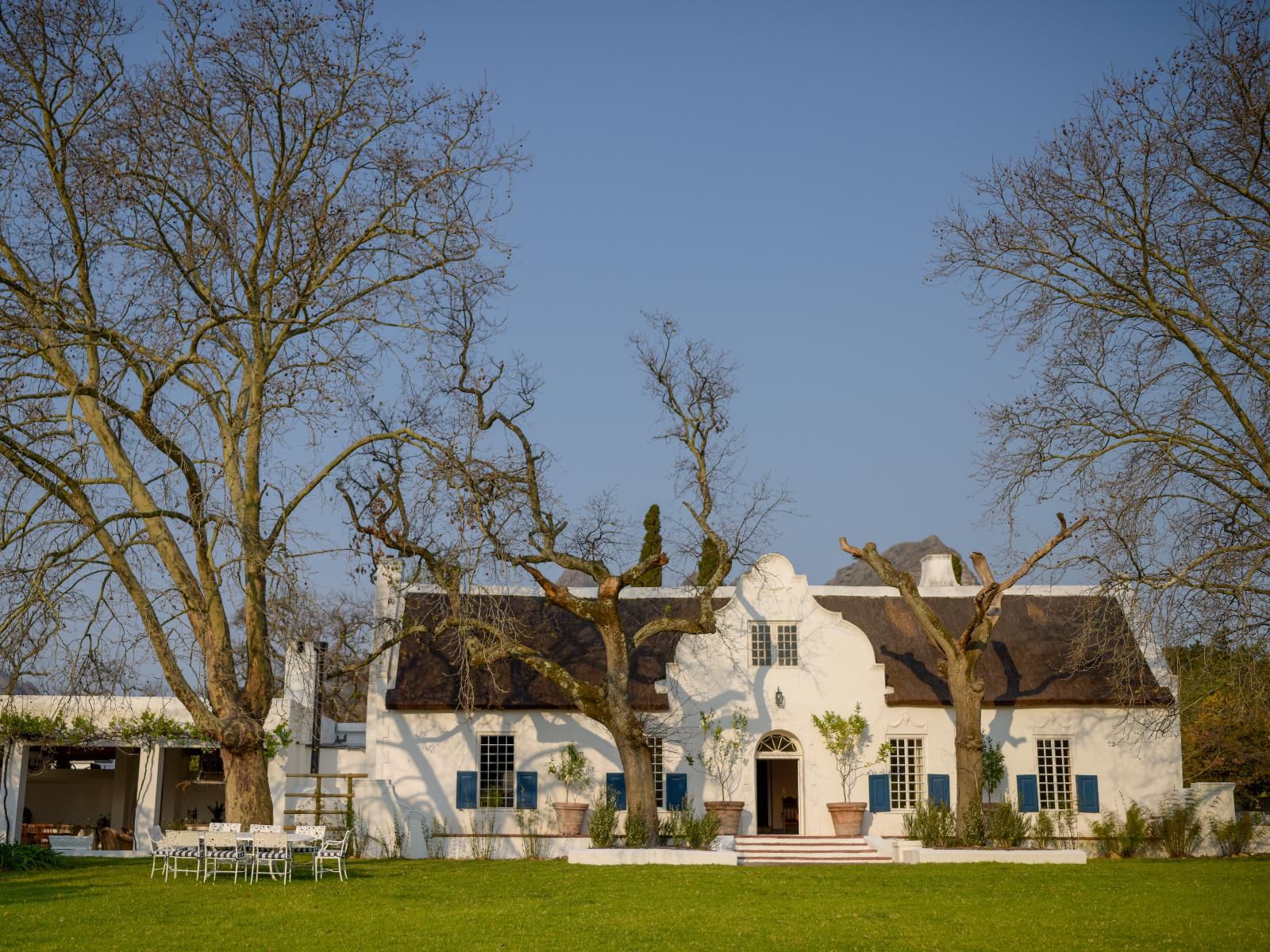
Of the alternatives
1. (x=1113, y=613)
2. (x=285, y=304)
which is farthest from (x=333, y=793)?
(x=1113, y=613)

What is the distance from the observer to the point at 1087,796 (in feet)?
83.4

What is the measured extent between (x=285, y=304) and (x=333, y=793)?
10.8 meters

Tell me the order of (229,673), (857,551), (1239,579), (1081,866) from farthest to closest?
(857,551)
(1081,866)
(229,673)
(1239,579)

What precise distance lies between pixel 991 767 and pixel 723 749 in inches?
206

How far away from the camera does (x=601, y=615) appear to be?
21703 mm

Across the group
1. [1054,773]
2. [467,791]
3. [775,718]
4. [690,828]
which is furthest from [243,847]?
[1054,773]

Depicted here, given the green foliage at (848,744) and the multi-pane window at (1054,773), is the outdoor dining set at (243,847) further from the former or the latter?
the multi-pane window at (1054,773)

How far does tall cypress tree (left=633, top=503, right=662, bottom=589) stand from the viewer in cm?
2823

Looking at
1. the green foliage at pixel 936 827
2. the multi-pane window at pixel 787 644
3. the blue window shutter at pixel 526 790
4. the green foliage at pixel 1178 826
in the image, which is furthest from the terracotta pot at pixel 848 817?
the green foliage at pixel 1178 826

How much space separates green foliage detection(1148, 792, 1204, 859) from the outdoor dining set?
15.8 m

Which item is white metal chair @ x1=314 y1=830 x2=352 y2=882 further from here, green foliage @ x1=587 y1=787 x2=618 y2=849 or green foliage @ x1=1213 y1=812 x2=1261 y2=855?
green foliage @ x1=1213 y1=812 x2=1261 y2=855

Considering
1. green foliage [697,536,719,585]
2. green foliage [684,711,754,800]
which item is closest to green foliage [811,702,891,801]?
green foliage [684,711,754,800]

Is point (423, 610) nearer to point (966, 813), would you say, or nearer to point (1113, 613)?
point (966, 813)

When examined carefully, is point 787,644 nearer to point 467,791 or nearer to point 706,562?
point 706,562
